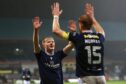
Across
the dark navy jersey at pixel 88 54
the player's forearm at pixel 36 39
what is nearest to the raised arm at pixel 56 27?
the dark navy jersey at pixel 88 54

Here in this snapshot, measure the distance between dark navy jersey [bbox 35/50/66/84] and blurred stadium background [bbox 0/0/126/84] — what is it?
24492 mm

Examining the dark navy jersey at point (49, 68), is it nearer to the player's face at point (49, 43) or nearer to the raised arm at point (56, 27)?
the player's face at point (49, 43)

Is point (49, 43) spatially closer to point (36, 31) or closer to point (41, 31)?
point (36, 31)

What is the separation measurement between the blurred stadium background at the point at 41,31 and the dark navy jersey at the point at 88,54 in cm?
2613

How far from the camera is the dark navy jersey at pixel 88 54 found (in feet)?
17.0

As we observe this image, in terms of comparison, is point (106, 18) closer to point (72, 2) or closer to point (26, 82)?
point (72, 2)

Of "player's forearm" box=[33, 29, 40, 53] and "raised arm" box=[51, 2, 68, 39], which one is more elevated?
"raised arm" box=[51, 2, 68, 39]

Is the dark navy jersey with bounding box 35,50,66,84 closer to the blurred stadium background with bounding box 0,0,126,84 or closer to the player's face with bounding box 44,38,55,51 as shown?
the player's face with bounding box 44,38,55,51

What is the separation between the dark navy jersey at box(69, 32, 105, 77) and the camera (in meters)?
5.19

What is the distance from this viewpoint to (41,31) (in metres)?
36.0

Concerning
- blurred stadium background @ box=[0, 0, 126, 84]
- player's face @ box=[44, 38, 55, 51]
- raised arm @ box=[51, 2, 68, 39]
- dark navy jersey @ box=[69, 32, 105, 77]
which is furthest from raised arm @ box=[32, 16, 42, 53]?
blurred stadium background @ box=[0, 0, 126, 84]

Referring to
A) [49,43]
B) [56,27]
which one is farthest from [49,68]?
[56,27]

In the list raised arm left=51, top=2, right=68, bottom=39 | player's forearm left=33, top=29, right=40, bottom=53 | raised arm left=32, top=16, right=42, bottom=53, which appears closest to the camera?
raised arm left=51, top=2, right=68, bottom=39

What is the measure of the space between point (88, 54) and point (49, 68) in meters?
1.80
